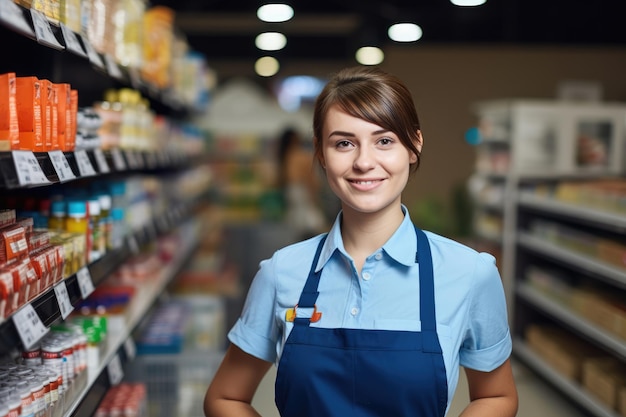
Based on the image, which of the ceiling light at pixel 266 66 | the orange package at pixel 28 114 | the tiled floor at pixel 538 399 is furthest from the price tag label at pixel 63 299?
the ceiling light at pixel 266 66

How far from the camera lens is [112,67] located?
3.24 m

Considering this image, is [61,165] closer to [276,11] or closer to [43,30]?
[43,30]

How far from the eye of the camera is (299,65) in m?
16.1

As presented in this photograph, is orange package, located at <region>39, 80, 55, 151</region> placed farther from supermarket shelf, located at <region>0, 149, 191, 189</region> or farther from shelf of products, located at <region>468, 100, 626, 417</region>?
shelf of products, located at <region>468, 100, 626, 417</region>

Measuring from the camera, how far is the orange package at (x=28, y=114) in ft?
6.91

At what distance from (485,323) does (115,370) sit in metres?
1.63

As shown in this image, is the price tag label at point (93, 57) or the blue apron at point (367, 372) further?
the price tag label at point (93, 57)

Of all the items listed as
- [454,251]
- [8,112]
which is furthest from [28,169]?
[454,251]

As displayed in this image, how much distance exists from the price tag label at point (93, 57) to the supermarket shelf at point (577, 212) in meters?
3.05

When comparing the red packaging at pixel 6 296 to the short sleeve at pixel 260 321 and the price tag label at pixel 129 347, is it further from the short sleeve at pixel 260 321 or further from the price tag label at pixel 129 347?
the price tag label at pixel 129 347

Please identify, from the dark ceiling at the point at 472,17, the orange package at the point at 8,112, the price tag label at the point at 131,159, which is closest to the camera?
the orange package at the point at 8,112

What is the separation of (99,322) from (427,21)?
35.5 feet

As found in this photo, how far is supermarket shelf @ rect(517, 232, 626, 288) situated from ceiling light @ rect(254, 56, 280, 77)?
32.4 feet

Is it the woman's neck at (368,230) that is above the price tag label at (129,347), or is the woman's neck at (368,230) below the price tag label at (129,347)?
above
